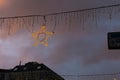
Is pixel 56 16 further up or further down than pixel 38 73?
further up

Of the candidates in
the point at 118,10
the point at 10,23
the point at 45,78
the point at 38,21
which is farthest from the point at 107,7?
the point at 45,78

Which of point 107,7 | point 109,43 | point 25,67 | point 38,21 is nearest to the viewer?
point 109,43

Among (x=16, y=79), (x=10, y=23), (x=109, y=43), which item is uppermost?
(x=10, y=23)

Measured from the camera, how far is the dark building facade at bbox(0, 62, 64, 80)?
40.2 metres

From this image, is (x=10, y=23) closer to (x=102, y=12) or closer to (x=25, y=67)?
(x=102, y=12)

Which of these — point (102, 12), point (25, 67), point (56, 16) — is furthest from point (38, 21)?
point (25, 67)

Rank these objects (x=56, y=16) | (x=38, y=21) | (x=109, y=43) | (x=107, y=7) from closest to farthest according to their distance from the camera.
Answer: (x=109, y=43), (x=107, y=7), (x=56, y=16), (x=38, y=21)

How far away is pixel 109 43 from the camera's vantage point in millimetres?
6934

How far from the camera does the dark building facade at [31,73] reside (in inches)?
1581

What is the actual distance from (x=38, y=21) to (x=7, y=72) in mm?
32308

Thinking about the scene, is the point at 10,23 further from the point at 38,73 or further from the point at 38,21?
the point at 38,73

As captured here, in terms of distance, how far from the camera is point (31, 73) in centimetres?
4081

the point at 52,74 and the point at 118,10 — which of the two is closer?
the point at 118,10

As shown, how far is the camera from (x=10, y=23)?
12.0 metres
